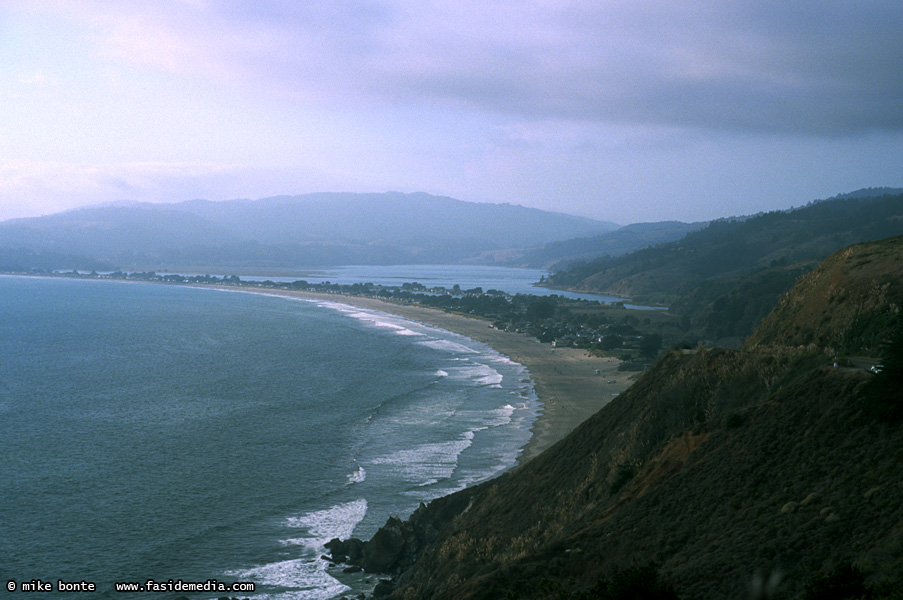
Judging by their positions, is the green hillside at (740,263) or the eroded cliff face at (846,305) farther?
the green hillside at (740,263)

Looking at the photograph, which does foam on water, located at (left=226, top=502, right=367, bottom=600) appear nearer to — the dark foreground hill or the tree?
the dark foreground hill

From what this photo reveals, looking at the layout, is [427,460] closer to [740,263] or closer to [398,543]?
[398,543]

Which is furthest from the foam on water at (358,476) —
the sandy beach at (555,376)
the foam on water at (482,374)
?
the foam on water at (482,374)

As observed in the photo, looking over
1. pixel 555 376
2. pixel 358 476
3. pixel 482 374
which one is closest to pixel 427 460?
pixel 358 476

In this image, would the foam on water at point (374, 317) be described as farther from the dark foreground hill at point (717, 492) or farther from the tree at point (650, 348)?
the dark foreground hill at point (717, 492)

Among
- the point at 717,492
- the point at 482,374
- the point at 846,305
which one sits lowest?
the point at 482,374

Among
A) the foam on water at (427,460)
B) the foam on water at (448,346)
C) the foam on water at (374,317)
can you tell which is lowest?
the foam on water at (427,460)
